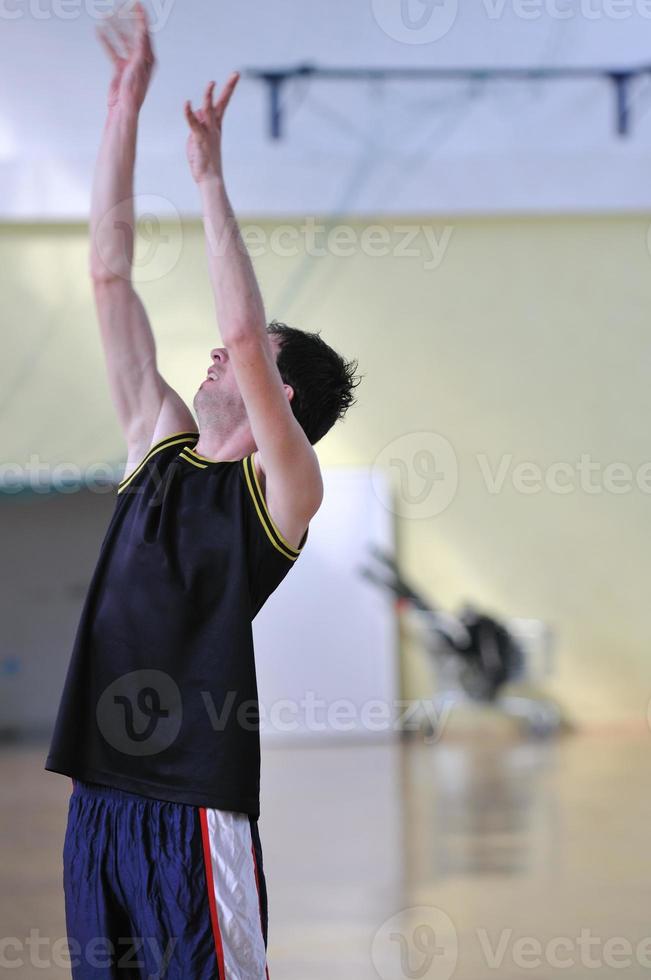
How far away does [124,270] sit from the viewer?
1667 millimetres

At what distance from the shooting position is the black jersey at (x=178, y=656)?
138 centimetres

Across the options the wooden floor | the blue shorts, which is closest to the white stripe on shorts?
the blue shorts

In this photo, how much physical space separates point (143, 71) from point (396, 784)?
13.1 ft

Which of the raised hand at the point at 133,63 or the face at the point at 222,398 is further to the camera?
the raised hand at the point at 133,63

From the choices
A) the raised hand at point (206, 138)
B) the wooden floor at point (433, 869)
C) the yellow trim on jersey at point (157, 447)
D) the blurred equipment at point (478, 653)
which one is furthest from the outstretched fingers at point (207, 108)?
the blurred equipment at point (478, 653)

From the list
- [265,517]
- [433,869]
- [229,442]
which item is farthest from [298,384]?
[433,869]

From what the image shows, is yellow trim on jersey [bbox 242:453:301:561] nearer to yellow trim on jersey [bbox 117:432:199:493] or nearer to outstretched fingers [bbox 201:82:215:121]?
yellow trim on jersey [bbox 117:432:199:493]

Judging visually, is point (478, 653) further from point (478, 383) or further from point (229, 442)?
point (229, 442)

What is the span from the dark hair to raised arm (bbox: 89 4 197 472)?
0.50 ft

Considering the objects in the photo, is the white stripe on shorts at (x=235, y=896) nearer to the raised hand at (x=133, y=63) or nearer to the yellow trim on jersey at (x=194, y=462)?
the yellow trim on jersey at (x=194, y=462)

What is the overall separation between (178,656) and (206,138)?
60 centimetres

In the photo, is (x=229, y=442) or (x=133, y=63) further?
(x=133, y=63)

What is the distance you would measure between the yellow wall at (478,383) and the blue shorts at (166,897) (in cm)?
585

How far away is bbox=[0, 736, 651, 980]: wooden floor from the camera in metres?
2.67
